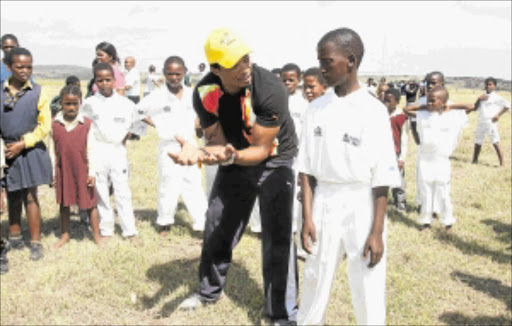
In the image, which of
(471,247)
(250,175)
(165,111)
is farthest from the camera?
(471,247)

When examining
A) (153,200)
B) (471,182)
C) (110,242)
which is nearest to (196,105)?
(110,242)

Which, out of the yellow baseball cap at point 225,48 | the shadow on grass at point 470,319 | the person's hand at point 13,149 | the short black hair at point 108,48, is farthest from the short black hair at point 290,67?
the shadow on grass at point 470,319

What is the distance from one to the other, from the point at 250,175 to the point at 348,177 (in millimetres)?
1134

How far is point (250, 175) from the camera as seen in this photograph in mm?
3529

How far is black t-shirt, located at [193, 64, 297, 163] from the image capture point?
3099 mm

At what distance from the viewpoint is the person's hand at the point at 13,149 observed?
4.55 m

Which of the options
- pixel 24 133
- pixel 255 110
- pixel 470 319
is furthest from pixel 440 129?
pixel 24 133

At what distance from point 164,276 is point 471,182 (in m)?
7.05

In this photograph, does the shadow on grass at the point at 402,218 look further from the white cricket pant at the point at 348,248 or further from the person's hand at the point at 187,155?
the person's hand at the point at 187,155

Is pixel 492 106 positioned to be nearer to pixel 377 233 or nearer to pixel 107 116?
pixel 107 116

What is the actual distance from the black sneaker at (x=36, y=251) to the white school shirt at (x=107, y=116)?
4.56 feet

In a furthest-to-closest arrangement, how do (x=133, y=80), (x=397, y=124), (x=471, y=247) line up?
(x=133, y=80)
(x=397, y=124)
(x=471, y=247)

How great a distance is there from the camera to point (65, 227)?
5.30 meters

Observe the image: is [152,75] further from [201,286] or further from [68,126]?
[201,286]
